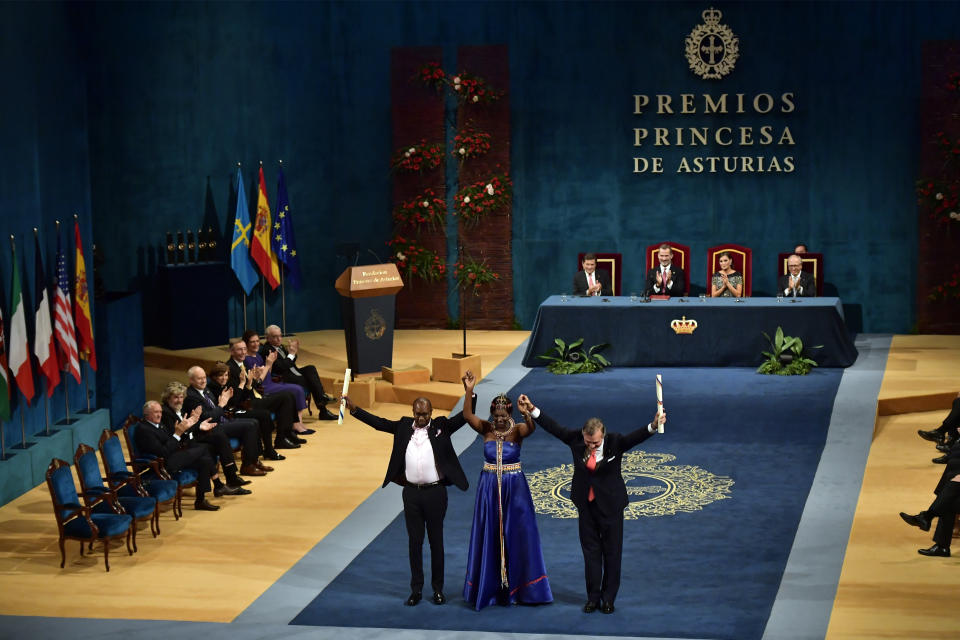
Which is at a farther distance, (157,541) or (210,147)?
(210,147)

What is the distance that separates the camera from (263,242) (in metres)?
16.1

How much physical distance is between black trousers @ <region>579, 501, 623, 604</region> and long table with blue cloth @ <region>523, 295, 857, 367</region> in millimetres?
6778

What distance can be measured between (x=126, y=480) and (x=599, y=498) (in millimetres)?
3515

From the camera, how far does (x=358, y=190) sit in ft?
A: 56.6

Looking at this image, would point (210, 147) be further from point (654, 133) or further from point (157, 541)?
point (157, 541)

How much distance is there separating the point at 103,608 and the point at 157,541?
137 centimetres

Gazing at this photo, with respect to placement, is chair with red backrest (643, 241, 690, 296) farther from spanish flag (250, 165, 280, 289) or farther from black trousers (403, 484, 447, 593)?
black trousers (403, 484, 447, 593)

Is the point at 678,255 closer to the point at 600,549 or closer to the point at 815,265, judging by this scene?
the point at 815,265

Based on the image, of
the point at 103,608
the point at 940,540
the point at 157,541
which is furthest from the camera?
the point at 157,541

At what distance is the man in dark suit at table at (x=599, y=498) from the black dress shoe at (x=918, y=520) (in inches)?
92.9

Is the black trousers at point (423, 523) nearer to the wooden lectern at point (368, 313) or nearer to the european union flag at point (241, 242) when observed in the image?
the wooden lectern at point (368, 313)

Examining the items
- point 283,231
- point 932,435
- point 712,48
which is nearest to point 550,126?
point 712,48

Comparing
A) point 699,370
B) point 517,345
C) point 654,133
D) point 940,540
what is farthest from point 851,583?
point 654,133

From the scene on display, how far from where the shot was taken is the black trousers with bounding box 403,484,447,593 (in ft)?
25.8
